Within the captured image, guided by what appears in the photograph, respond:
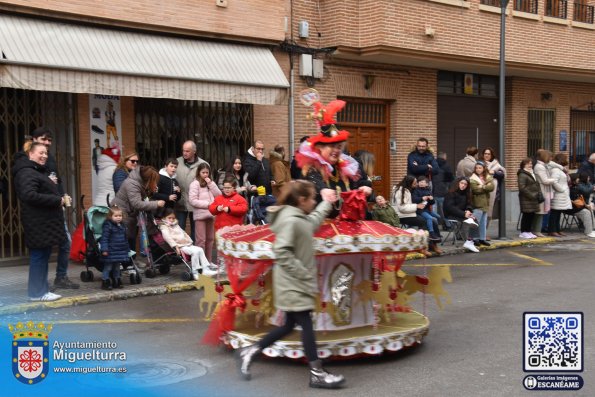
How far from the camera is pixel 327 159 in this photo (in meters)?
6.75

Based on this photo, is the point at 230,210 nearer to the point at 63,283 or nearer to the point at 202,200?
the point at 202,200

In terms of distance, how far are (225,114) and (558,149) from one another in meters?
11.8

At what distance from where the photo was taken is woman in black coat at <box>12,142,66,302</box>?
877 cm

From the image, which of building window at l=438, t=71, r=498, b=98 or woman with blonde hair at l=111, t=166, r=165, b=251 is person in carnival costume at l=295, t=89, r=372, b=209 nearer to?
woman with blonde hair at l=111, t=166, r=165, b=251

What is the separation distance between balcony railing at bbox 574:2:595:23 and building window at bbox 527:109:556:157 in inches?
106

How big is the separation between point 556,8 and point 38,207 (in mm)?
16075

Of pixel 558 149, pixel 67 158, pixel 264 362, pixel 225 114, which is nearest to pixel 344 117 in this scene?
pixel 225 114

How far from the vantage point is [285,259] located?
18.7ft

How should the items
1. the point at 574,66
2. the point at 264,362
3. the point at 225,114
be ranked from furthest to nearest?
the point at 574,66 → the point at 225,114 → the point at 264,362

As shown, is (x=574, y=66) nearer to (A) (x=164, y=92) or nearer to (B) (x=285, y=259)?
(A) (x=164, y=92)

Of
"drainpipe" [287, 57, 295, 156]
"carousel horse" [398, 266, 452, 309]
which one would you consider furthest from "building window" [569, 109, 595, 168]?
"carousel horse" [398, 266, 452, 309]

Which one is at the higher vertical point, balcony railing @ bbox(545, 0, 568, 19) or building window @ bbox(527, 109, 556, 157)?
balcony railing @ bbox(545, 0, 568, 19)

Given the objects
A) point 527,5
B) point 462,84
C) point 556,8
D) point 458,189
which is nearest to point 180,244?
point 458,189

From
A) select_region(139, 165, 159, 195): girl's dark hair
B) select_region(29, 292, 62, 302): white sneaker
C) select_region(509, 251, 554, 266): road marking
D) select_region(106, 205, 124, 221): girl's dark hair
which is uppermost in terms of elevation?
select_region(139, 165, 159, 195): girl's dark hair
